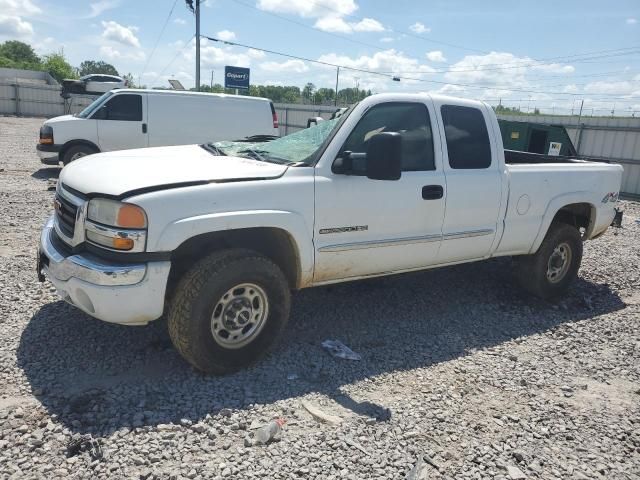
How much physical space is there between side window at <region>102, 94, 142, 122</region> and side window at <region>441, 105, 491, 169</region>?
8.57 metres

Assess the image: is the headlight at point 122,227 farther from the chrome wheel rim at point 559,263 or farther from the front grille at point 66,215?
the chrome wheel rim at point 559,263

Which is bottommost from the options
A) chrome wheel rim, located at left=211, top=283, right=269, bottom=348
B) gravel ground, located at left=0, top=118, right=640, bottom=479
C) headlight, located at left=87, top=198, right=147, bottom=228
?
gravel ground, located at left=0, top=118, right=640, bottom=479

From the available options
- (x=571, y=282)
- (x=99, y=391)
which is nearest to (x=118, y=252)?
(x=99, y=391)

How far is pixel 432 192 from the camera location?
4.30 meters

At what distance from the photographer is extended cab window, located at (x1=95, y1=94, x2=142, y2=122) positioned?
36.8 feet

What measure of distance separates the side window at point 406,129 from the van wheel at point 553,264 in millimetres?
1916

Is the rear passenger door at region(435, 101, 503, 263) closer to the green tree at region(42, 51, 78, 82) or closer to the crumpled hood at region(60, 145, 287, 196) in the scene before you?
the crumpled hood at region(60, 145, 287, 196)

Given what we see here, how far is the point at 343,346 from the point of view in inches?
164

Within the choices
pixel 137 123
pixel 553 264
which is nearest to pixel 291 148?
pixel 553 264

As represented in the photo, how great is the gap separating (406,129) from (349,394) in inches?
85.7

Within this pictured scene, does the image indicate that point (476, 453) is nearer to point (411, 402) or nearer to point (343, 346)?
point (411, 402)

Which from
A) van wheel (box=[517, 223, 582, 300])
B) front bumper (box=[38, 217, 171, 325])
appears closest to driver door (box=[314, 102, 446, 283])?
front bumper (box=[38, 217, 171, 325])

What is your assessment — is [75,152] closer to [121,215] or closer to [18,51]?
[121,215]

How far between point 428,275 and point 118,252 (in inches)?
153
